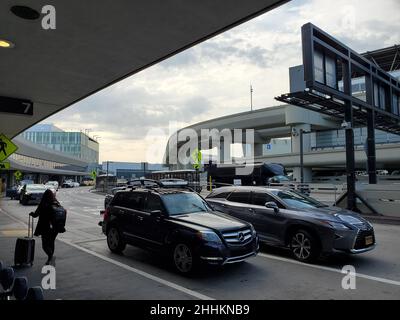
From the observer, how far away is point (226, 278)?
7023mm

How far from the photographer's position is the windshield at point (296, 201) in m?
9.23

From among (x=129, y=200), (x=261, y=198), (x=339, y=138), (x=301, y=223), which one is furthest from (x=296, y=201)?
(x=339, y=138)

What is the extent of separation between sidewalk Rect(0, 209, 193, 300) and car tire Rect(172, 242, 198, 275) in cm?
68

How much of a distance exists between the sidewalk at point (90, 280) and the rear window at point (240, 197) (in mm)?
4036

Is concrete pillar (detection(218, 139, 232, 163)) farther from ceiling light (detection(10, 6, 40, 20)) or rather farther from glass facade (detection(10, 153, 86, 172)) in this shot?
ceiling light (detection(10, 6, 40, 20))

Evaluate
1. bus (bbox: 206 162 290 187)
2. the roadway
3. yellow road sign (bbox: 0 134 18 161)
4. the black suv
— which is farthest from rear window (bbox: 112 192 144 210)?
bus (bbox: 206 162 290 187)

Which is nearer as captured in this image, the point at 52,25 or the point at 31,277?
the point at 52,25

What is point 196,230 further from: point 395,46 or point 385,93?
point 395,46

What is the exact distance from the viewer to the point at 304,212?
8.70m
